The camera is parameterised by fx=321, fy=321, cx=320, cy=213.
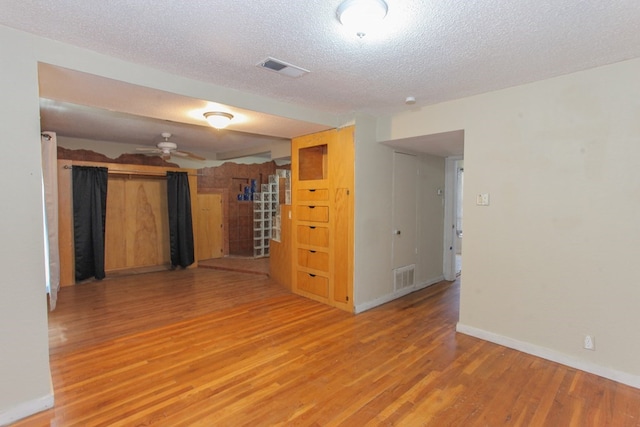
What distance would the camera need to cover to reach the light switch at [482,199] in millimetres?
3262

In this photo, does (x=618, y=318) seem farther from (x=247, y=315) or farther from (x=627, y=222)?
(x=247, y=315)

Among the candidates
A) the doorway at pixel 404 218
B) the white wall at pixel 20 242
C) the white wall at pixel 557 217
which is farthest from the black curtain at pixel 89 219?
the white wall at pixel 557 217

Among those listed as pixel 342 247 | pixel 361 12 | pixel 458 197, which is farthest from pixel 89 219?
pixel 458 197

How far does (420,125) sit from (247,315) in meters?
3.07

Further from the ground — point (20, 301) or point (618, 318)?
point (20, 301)

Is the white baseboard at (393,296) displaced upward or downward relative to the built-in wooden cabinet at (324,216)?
downward

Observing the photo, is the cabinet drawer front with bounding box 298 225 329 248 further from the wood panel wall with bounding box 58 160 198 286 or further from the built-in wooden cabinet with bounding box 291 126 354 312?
the wood panel wall with bounding box 58 160 198 286

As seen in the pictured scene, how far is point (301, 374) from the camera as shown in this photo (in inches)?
103

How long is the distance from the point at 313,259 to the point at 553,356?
2.82 metres

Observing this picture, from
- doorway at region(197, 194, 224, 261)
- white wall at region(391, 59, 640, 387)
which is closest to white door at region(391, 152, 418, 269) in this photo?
white wall at region(391, 59, 640, 387)

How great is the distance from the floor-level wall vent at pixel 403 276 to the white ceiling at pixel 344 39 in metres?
2.59

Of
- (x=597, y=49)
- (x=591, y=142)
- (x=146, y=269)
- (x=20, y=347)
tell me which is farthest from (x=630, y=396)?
(x=146, y=269)

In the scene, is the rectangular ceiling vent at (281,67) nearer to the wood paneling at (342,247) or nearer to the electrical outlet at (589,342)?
the wood paneling at (342,247)

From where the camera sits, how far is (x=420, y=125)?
376cm
